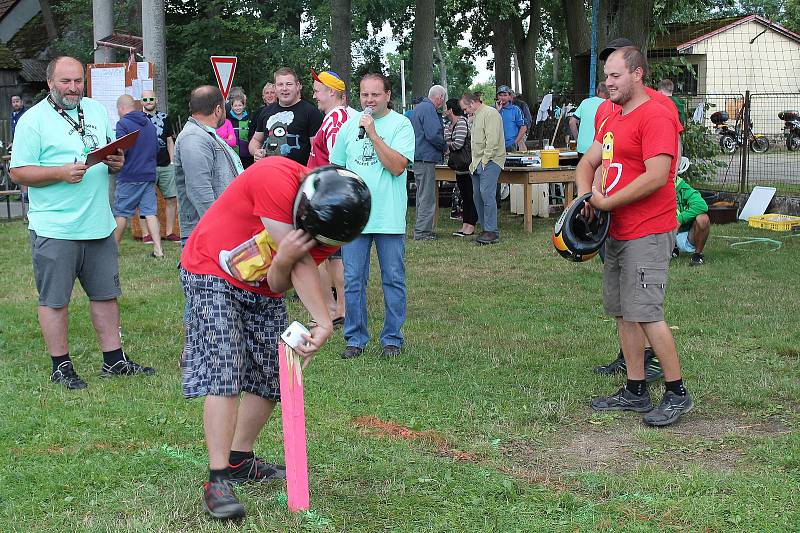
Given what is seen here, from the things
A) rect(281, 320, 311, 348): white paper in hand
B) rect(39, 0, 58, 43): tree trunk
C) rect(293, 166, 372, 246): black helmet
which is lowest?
rect(281, 320, 311, 348): white paper in hand

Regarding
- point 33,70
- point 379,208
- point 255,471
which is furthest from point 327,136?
point 33,70

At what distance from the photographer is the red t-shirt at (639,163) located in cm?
543

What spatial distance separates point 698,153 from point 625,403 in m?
11.6

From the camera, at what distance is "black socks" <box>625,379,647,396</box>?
5.91 metres

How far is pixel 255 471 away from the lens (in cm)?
456

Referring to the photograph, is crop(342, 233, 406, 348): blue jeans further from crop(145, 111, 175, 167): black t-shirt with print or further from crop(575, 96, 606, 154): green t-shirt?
crop(145, 111, 175, 167): black t-shirt with print

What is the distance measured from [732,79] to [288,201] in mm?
44451

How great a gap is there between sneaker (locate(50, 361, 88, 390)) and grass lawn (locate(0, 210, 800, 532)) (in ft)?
0.25

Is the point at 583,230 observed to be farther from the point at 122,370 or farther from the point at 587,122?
the point at 587,122

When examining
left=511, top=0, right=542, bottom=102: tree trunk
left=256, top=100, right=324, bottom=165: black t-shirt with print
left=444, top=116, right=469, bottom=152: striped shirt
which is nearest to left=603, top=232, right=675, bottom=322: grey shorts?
left=256, top=100, right=324, bottom=165: black t-shirt with print

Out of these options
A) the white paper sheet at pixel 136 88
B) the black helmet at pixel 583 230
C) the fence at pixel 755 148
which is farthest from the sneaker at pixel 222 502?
the fence at pixel 755 148

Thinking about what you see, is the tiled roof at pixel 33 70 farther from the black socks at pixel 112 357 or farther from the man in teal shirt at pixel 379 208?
the black socks at pixel 112 357

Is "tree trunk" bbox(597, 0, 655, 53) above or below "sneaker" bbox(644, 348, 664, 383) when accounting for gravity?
above

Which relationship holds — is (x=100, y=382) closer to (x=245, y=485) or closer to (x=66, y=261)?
(x=66, y=261)
